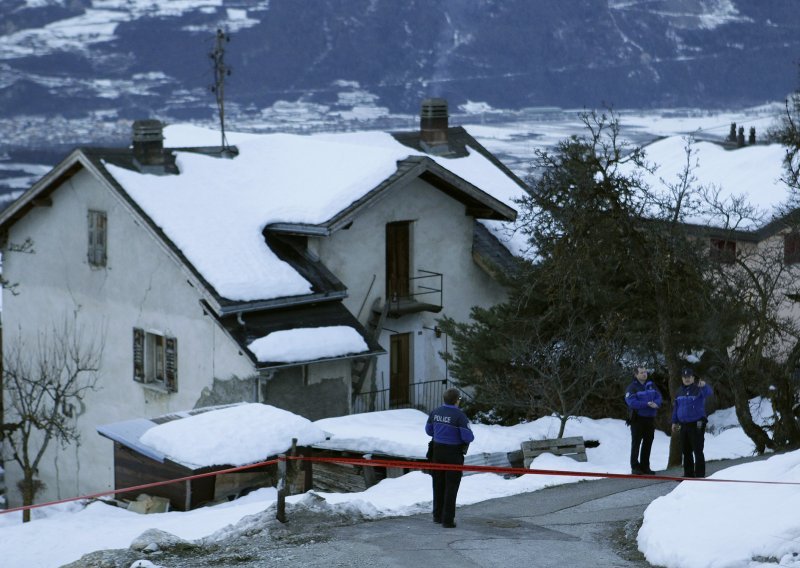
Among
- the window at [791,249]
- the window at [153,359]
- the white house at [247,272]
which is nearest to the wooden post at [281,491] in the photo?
the white house at [247,272]

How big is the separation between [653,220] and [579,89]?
162 meters

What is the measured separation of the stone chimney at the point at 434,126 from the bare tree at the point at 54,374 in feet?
33.9

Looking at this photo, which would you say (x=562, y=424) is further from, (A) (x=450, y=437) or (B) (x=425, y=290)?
(A) (x=450, y=437)

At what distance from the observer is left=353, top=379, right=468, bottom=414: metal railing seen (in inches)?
1111

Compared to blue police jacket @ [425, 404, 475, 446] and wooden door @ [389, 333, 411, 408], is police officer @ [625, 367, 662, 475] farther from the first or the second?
wooden door @ [389, 333, 411, 408]

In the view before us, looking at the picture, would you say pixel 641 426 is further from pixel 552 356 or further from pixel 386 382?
pixel 386 382

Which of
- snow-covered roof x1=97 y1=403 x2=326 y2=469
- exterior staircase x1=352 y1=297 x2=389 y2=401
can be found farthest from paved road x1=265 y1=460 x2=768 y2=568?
exterior staircase x1=352 y1=297 x2=389 y2=401

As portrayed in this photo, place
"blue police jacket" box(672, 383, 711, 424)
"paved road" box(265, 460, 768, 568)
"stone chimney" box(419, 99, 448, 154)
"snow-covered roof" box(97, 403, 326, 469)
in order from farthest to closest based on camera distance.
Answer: "stone chimney" box(419, 99, 448, 154) < "snow-covered roof" box(97, 403, 326, 469) < "blue police jacket" box(672, 383, 711, 424) < "paved road" box(265, 460, 768, 568)

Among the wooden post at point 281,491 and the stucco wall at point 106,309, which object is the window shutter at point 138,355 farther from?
the wooden post at point 281,491

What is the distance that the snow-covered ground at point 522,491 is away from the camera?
1180 cm

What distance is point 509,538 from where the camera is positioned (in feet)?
45.0

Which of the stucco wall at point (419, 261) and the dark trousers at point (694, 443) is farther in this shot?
the stucco wall at point (419, 261)

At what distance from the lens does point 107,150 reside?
93.7 feet

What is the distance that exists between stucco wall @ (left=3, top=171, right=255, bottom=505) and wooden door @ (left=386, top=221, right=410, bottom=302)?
4619 millimetres
